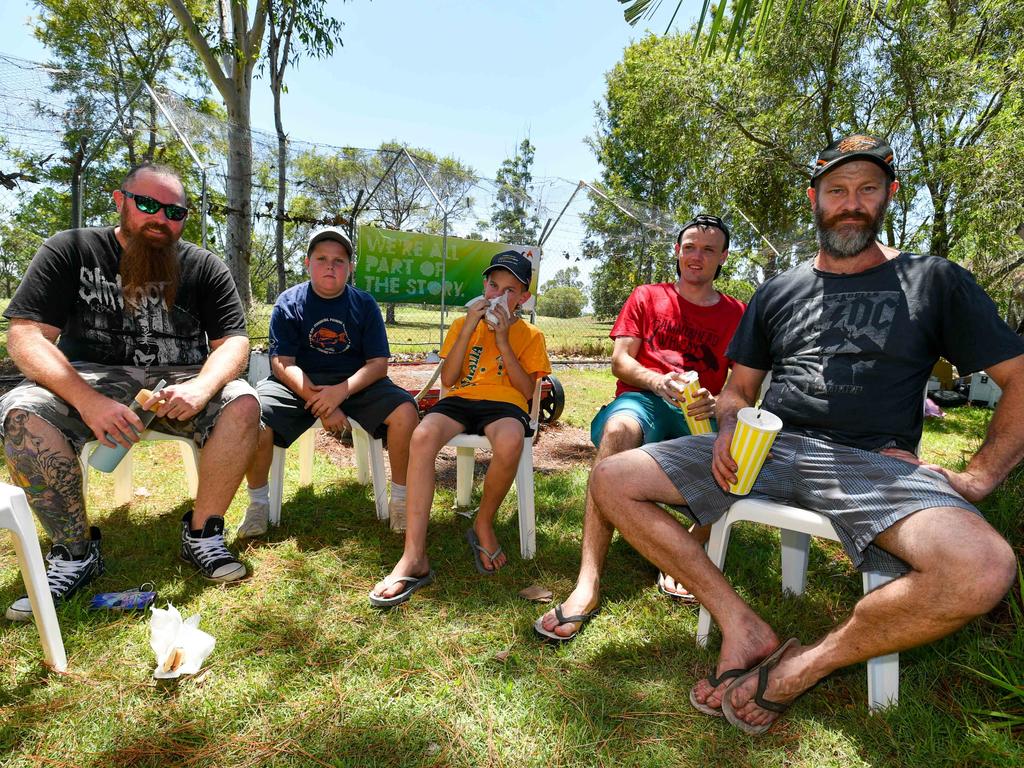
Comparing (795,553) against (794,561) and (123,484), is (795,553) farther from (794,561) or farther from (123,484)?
(123,484)

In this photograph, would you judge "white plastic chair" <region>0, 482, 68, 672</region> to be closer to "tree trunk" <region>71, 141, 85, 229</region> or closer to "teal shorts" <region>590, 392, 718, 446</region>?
"teal shorts" <region>590, 392, 718, 446</region>

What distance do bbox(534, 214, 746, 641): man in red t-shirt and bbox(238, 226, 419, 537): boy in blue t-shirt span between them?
1080mm

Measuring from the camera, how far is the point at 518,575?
2.49 m

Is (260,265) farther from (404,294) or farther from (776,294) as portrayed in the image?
(776,294)

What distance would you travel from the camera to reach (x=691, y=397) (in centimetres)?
232

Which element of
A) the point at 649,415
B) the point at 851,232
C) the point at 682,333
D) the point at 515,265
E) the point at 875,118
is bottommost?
the point at 649,415

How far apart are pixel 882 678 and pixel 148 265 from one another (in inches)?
128

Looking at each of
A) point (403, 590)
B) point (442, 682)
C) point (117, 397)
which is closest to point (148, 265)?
point (117, 397)

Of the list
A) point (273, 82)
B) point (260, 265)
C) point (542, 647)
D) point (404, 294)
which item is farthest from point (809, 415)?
point (273, 82)

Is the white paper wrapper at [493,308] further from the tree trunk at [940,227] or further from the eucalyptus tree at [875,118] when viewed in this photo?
the tree trunk at [940,227]

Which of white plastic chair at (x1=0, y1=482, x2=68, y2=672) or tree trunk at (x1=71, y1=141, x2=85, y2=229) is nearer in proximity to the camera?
white plastic chair at (x1=0, y1=482, x2=68, y2=672)

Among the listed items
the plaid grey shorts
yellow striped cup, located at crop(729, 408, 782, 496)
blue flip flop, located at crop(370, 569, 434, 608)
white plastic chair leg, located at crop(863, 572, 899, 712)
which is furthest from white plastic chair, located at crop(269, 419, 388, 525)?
white plastic chair leg, located at crop(863, 572, 899, 712)

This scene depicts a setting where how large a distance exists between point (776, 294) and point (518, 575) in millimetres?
1639

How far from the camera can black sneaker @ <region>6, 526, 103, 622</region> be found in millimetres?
2014
